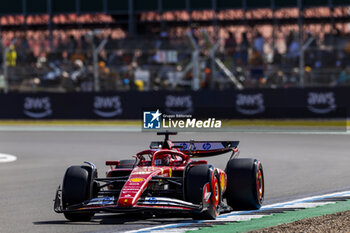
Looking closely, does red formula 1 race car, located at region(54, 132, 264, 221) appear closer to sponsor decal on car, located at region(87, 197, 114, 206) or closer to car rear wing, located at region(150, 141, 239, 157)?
sponsor decal on car, located at region(87, 197, 114, 206)

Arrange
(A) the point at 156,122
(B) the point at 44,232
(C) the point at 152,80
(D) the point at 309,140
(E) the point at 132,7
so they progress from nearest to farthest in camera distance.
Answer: (B) the point at 44,232
(A) the point at 156,122
(D) the point at 309,140
(C) the point at 152,80
(E) the point at 132,7

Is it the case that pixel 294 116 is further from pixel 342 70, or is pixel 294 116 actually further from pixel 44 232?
pixel 44 232

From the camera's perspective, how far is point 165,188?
8695mm

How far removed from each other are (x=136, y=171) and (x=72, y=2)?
39.1 meters

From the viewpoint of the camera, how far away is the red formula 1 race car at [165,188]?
25.8 feet

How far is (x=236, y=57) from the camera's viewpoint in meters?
33.4

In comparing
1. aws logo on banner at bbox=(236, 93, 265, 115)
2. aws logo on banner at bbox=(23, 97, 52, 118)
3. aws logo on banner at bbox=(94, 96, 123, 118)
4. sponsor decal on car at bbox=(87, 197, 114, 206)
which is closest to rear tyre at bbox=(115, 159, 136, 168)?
sponsor decal on car at bbox=(87, 197, 114, 206)

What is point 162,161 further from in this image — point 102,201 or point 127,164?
point 102,201

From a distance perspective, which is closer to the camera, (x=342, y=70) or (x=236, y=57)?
(x=342, y=70)

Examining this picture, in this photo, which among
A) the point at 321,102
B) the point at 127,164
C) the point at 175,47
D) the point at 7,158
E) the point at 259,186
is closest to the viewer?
the point at 259,186

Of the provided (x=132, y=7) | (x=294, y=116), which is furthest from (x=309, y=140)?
(x=132, y=7)

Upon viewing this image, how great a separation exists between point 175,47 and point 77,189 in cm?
→ 2641

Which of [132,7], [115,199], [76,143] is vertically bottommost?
[76,143]

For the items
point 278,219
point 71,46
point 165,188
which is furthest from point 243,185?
point 71,46
